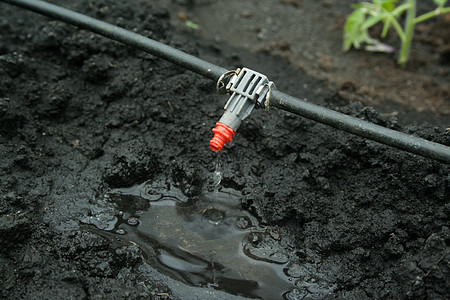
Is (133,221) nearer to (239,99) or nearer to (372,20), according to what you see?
(239,99)

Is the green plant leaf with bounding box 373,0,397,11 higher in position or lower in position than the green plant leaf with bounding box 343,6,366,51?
higher

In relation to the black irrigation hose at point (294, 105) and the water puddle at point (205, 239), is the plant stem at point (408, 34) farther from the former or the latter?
the water puddle at point (205, 239)

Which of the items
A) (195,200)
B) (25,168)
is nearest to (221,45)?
(195,200)

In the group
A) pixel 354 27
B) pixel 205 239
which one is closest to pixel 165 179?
pixel 205 239

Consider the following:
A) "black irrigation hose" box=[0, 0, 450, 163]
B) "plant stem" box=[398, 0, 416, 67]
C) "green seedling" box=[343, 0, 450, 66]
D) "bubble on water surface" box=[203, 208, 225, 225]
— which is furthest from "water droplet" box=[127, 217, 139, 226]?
"plant stem" box=[398, 0, 416, 67]

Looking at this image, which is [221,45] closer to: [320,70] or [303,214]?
[320,70]

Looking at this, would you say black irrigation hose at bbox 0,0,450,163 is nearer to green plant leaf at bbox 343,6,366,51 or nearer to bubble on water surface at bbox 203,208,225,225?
bubble on water surface at bbox 203,208,225,225

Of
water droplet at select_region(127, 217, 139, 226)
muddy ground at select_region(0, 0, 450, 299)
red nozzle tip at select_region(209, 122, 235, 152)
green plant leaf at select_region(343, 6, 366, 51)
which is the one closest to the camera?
red nozzle tip at select_region(209, 122, 235, 152)
